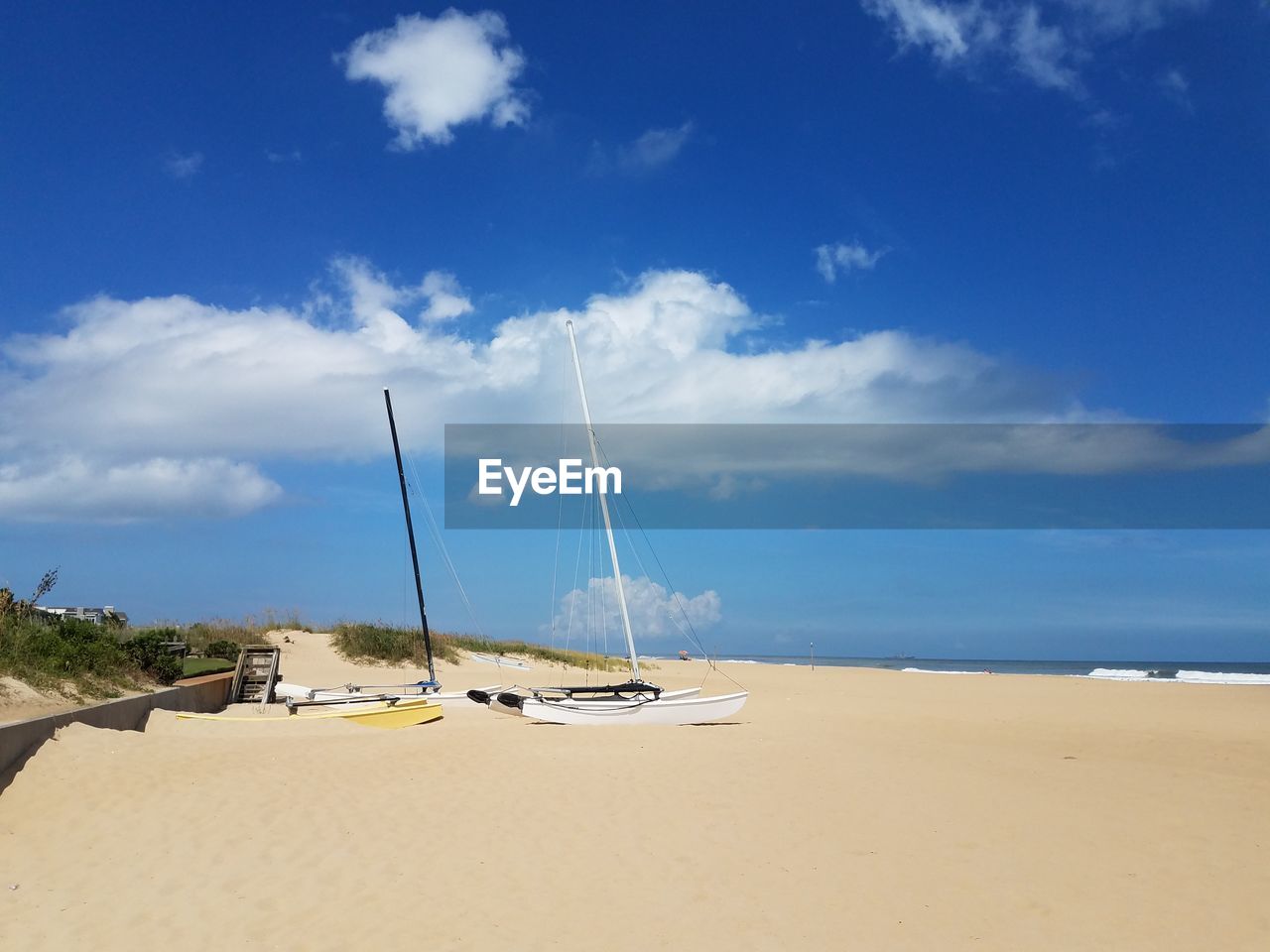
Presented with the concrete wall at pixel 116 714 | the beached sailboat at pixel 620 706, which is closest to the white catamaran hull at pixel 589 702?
the beached sailboat at pixel 620 706

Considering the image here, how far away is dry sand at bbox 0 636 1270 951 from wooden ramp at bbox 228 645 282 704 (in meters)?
6.77

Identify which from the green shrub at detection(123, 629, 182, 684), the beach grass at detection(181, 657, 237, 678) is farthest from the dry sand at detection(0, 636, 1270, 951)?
the beach grass at detection(181, 657, 237, 678)

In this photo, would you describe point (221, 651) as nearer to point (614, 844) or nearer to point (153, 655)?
point (153, 655)

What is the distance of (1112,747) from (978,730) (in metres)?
3.39

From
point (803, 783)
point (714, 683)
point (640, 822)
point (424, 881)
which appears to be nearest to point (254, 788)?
point (424, 881)

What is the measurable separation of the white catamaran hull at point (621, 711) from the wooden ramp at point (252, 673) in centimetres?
798

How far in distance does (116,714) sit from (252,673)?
885 centimetres

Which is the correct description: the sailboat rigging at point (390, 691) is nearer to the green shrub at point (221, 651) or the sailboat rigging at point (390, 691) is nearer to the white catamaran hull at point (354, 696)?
the white catamaran hull at point (354, 696)

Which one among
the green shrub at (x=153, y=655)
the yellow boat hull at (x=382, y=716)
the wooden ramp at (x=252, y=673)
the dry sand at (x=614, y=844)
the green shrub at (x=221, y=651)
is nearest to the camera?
the dry sand at (x=614, y=844)

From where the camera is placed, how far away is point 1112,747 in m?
17.7

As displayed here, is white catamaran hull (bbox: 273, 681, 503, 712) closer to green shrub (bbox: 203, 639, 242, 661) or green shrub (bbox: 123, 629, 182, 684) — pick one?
green shrub (bbox: 123, 629, 182, 684)

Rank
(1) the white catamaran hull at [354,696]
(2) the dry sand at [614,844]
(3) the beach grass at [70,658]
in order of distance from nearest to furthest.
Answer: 1. (2) the dry sand at [614,844]
2. (3) the beach grass at [70,658]
3. (1) the white catamaran hull at [354,696]

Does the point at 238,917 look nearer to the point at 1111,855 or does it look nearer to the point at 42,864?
the point at 42,864

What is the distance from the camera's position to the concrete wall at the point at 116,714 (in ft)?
33.8
